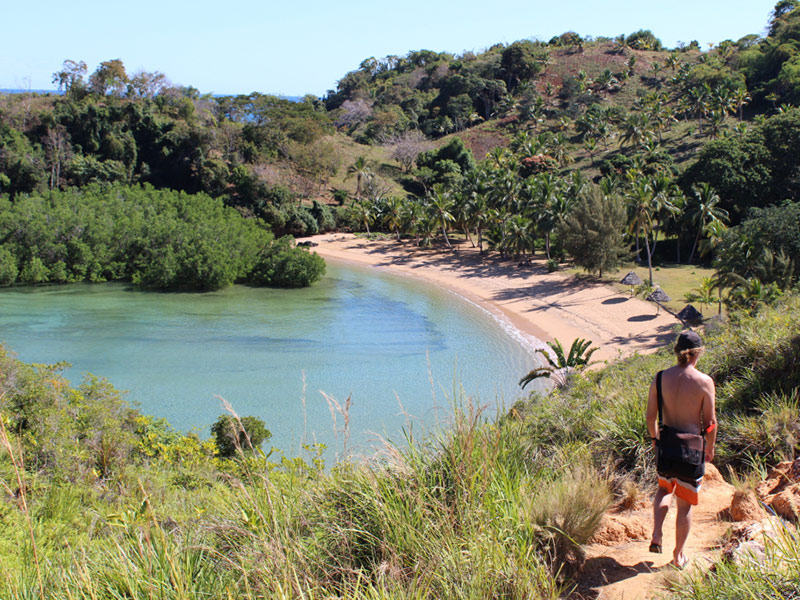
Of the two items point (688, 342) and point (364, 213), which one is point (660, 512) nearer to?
point (688, 342)

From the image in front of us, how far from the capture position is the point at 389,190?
6506cm

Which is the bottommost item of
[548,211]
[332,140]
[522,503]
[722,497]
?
[722,497]

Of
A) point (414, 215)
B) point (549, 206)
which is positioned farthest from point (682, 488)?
point (414, 215)

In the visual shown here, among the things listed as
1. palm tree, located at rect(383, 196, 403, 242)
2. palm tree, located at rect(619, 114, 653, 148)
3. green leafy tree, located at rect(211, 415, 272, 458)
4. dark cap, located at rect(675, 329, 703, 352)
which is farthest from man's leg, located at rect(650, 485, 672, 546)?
palm tree, located at rect(619, 114, 653, 148)

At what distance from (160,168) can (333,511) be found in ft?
202

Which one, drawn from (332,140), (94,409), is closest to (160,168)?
(332,140)

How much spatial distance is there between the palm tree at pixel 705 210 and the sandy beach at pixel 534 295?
895cm

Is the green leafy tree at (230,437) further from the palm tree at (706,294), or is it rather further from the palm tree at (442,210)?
the palm tree at (442,210)

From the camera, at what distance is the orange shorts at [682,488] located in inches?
159

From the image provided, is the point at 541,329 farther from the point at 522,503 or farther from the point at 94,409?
the point at 522,503

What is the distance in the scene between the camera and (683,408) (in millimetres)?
4230

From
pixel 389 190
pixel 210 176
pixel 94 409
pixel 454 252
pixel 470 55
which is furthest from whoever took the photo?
pixel 470 55

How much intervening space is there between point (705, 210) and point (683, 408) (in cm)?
4031

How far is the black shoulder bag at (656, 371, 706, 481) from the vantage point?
4133 mm
